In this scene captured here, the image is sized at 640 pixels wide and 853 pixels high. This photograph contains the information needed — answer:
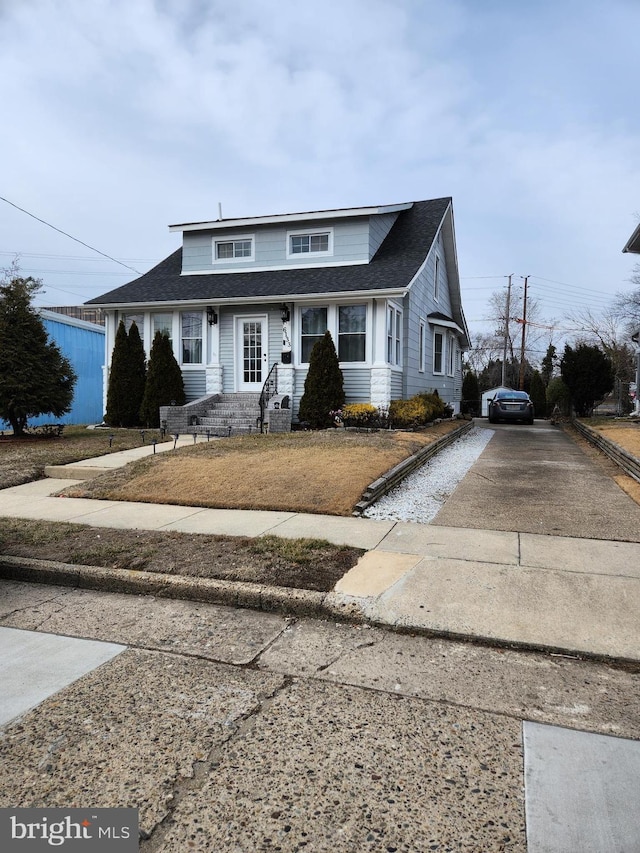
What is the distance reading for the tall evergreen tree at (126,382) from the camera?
16.3m

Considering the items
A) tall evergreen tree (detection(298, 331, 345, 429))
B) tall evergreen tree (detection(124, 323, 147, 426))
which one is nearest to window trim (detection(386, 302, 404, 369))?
tall evergreen tree (detection(298, 331, 345, 429))

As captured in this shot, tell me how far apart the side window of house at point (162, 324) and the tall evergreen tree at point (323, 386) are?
524 centimetres

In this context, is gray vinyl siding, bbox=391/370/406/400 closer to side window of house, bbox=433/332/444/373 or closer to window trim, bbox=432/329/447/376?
window trim, bbox=432/329/447/376

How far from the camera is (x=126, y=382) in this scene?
1633cm

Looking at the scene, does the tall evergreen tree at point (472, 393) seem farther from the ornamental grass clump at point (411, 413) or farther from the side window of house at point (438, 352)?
the ornamental grass clump at point (411, 413)

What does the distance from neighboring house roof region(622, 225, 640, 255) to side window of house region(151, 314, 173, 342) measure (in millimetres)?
19775

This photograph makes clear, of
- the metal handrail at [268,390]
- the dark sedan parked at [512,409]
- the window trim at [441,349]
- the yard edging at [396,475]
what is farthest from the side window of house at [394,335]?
the dark sedan parked at [512,409]

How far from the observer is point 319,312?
52.1 ft

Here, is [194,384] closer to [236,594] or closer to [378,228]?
[378,228]

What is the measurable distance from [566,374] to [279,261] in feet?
41.2

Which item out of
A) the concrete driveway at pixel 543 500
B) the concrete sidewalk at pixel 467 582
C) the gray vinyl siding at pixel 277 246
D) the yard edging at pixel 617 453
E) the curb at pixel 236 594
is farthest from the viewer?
the gray vinyl siding at pixel 277 246

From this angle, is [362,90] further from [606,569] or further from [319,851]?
[319,851]

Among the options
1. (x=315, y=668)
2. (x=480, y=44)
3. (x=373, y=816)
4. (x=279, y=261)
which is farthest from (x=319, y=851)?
(x=279, y=261)

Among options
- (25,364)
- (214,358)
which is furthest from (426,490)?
(214,358)
